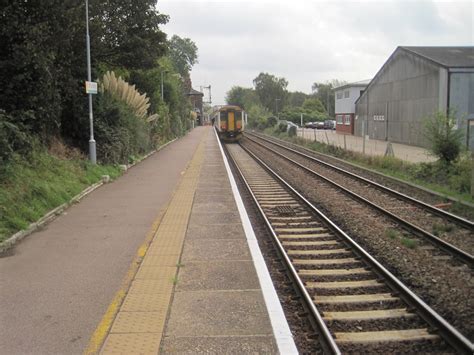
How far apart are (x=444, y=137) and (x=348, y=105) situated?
39.9 metres

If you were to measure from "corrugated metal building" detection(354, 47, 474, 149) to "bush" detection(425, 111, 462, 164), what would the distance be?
853 cm

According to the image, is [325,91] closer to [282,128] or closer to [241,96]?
[241,96]

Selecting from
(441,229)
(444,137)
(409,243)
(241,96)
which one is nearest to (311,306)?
(409,243)

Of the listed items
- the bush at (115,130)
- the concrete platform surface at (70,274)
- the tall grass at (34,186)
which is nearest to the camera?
the concrete platform surface at (70,274)

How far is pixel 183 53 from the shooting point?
104 m

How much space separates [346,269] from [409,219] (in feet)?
13.1

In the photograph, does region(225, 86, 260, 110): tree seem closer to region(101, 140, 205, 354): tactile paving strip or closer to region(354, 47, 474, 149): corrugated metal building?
region(354, 47, 474, 149): corrugated metal building

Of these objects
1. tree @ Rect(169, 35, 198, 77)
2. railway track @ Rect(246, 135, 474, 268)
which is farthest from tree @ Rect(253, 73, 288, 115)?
railway track @ Rect(246, 135, 474, 268)

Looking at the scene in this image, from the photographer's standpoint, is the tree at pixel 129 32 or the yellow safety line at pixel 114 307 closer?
the yellow safety line at pixel 114 307

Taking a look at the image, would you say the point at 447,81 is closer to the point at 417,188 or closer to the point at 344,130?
the point at 417,188

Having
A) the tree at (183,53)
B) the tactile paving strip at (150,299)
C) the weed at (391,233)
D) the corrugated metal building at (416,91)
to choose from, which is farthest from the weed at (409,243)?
the tree at (183,53)

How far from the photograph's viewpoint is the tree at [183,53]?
Answer: 103m

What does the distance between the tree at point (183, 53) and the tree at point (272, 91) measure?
22889 mm

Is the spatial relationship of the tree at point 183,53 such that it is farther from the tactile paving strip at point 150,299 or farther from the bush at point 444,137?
the tactile paving strip at point 150,299
